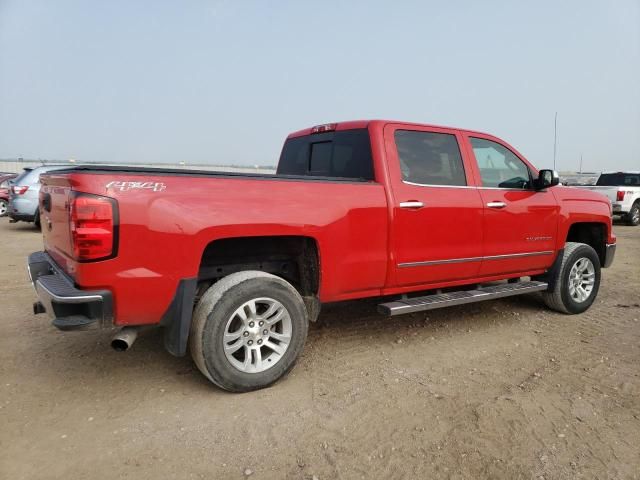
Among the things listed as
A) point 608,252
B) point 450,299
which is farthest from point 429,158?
point 608,252

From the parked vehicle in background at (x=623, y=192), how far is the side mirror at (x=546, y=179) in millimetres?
11115

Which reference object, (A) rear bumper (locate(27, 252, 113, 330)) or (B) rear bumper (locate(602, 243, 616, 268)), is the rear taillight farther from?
(B) rear bumper (locate(602, 243, 616, 268))

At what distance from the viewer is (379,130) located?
3.87 meters

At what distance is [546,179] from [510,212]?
0.55 metres

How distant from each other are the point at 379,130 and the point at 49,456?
10.3ft

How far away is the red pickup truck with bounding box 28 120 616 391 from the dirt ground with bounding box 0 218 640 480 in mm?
391

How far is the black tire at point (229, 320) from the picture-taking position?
3.01m

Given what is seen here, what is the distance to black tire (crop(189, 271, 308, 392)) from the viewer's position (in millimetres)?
3010

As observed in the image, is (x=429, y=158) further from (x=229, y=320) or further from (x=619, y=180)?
(x=619, y=180)

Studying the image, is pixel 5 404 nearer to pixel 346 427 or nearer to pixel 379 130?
pixel 346 427

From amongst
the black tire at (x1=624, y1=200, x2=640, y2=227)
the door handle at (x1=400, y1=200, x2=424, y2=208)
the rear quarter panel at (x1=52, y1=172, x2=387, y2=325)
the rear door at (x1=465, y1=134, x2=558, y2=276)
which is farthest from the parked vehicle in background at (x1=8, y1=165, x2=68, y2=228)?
the black tire at (x1=624, y1=200, x2=640, y2=227)

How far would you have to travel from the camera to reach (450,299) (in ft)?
13.5

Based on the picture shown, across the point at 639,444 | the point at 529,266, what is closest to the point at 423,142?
the point at 529,266

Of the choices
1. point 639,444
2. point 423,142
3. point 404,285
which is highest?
point 423,142
